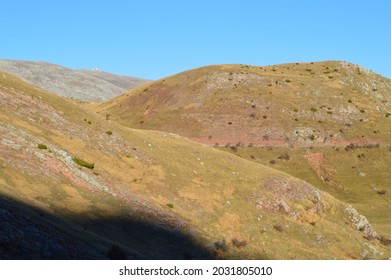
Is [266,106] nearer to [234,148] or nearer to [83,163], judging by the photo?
[234,148]

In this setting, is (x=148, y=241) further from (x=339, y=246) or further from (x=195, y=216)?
(x=339, y=246)

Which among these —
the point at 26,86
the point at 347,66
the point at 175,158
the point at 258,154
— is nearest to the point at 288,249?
the point at 175,158

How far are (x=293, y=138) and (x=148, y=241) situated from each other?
6860 cm

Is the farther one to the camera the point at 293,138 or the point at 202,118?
the point at 202,118

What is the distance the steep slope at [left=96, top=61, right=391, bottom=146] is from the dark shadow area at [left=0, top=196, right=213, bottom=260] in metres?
60.7

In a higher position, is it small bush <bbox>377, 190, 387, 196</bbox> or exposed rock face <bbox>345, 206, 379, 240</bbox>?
small bush <bbox>377, 190, 387, 196</bbox>

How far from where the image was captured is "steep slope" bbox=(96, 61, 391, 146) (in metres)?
100

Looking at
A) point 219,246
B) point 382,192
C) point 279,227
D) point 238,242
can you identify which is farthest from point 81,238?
point 382,192

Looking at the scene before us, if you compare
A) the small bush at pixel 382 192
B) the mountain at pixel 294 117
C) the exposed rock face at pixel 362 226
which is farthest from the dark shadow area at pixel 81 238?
the small bush at pixel 382 192

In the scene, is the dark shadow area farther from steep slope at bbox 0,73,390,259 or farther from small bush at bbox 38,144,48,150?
small bush at bbox 38,144,48,150

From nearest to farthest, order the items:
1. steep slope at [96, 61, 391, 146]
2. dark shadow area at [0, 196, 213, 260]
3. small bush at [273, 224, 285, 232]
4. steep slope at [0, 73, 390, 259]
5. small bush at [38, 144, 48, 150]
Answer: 1. dark shadow area at [0, 196, 213, 260]
2. steep slope at [0, 73, 390, 259]
3. small bush at [38, 144, 48, 150]
4. small bush at [273, 224, 285, 232]
5. steep slope at [96, 61, 391, 146]

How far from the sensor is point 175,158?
188 ft

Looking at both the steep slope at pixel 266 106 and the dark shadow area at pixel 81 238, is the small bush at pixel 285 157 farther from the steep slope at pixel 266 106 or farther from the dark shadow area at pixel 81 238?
the dark shadow area at pixel 81 238

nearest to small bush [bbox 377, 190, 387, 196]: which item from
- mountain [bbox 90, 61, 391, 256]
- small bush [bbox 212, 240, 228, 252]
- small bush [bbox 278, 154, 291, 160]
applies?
mountain [bbox 90, 61, 391, 256]
